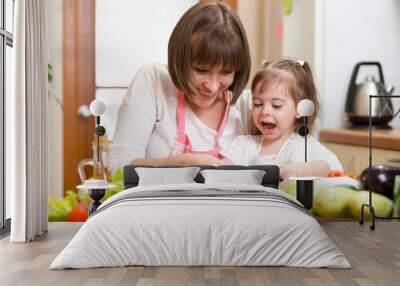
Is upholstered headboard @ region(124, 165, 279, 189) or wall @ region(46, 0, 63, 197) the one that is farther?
wall @ region(46, 0, 63, 197)

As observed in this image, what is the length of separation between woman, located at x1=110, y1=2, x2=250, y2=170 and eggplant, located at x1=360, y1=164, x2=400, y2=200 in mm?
1171

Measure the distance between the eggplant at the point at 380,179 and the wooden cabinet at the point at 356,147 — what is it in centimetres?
5

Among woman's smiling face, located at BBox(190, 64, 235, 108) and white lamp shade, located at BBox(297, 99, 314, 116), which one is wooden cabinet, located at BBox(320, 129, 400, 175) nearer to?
white lamp shade, located at BBox(297, 99, 314, 116)

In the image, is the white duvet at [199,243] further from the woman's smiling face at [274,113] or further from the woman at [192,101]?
the woman's smiling face at [274,113]

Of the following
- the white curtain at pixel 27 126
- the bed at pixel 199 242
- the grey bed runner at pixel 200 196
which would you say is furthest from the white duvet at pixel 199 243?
the white curtain at pixel 27 126

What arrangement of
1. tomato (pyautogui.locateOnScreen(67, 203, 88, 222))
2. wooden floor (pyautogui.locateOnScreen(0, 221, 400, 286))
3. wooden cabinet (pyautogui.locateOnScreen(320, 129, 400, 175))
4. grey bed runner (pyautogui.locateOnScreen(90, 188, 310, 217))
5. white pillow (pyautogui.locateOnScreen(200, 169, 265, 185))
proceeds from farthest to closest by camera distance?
tomato (pyautogui.locateOnScreen(67, 203, 88, 222))
wooden cabinet (pyautogui.locateOnScreen(320, 129, 400, 175))
white pillow (pyautogui.locateOnScreen(200, 169, 265, 185))
grey bed runner (pyautogui.locateOnScreen(90, 188, 310, 217))
wooden floor (pyautogui.locateOnScreen(0, 221, 400, 286))

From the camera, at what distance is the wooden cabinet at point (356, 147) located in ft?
19.1

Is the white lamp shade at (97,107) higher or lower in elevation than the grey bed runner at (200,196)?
higher

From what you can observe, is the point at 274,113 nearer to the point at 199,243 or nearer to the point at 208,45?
the point at 208,45

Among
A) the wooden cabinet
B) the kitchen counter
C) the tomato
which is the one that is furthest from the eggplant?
the tomato

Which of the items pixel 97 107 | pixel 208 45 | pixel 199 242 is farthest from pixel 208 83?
pixel 199 242

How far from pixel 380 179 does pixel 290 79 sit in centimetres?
120

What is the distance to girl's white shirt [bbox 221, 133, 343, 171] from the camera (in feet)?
19.3

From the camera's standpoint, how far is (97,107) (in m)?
5.74
